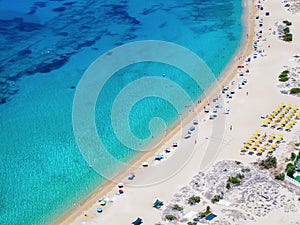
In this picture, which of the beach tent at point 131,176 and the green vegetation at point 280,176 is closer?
the green vegetation at point 280,176

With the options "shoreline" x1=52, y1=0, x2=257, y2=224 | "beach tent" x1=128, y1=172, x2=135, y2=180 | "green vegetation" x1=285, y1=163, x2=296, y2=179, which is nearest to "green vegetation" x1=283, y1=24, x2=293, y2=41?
"shoreline" x1=52, y1=0, x2=257, y2=224

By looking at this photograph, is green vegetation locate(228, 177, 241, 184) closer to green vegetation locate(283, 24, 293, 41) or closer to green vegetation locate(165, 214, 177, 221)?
green vegetation locate(165, 214, 177, 221)

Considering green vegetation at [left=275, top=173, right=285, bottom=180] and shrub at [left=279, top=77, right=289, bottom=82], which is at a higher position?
shrub at [left=279, top=77, right=289, bottom=82]

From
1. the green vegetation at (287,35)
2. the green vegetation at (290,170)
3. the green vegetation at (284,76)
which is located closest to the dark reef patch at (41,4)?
the green vegetation at (287,35)

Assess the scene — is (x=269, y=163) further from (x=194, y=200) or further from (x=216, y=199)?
(x=194, y=200)

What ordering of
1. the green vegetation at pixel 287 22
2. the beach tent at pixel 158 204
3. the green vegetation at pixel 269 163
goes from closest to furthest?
the beach tent at pixel 158 204 < the green vegetation at pixel 269 163 < the green vegetation at pixel 287 22

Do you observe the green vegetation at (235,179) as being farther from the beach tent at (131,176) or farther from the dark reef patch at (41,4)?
the dark reef patch at (41,4)

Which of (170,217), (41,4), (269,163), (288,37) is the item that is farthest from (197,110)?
(41,4)
